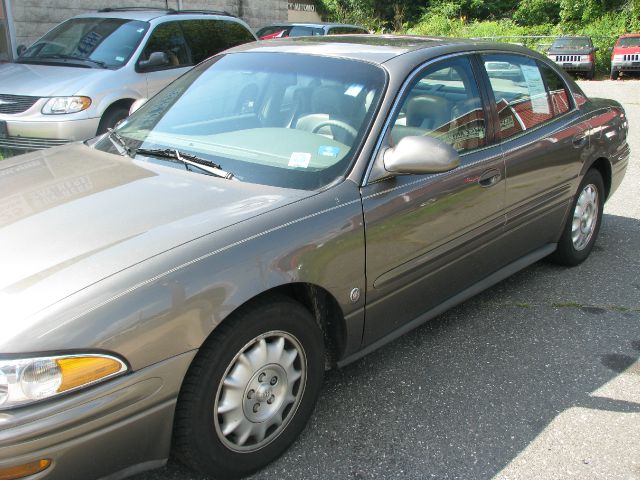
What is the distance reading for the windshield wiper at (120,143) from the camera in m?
3.12

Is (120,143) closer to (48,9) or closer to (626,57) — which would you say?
(48,9)

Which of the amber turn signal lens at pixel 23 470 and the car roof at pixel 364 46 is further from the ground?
the car roof at pixel 364 46

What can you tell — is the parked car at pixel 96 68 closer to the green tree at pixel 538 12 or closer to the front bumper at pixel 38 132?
the front bumper at pixel 38 132

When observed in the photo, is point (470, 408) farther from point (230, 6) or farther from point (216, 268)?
point (230, 6)

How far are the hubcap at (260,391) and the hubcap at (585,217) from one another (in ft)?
8.79

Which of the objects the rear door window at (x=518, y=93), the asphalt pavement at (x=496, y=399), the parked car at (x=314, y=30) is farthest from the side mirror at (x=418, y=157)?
the parked car at (x=314, y=30)

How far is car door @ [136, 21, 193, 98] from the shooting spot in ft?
24.1

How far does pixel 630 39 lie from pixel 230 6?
535 inches

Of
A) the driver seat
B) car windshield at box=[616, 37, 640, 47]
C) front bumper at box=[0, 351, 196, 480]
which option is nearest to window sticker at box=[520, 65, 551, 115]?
the driver seat

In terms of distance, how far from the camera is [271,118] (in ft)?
→ 10.1

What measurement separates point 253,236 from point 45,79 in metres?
5.42

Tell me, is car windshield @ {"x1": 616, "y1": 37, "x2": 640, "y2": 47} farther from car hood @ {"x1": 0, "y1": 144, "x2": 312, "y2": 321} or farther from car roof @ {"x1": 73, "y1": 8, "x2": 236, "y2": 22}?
car hood @ {"x1": 0, "y1": 144, "x2": 312, "y2": 321}


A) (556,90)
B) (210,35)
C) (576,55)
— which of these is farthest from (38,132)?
(576,55)

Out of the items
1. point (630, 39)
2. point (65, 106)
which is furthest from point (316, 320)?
point (630, 39)
